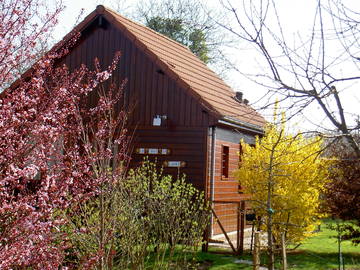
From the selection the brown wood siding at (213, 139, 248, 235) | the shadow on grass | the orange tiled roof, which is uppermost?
the orange tiled roof

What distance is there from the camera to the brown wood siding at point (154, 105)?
15109 millimetres

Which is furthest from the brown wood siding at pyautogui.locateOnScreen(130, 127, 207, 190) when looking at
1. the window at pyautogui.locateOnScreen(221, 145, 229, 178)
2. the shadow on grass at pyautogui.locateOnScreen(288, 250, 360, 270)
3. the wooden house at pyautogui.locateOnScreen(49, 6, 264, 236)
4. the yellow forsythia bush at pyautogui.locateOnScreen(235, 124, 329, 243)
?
the shadow on grass at pyautogui.locateOnScreen(288, 250, 360, 270)

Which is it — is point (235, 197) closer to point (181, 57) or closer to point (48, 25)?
point (181, 57)

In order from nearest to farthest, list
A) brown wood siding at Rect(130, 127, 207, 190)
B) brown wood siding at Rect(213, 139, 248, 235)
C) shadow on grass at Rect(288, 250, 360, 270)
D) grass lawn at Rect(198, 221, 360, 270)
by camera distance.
Result: grass lawn at Rect(198, 221, 360, 270), shadow on grass at Rect(288, 250, 360, 270), brown wood siding at Rect(130, 127, 207, 190), brown wood siding at Rect(213, 139, 248, 235)

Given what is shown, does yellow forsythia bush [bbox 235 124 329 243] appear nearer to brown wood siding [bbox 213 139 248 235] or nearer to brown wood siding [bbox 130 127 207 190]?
brown wood siding [bbox 130 127 207 190]

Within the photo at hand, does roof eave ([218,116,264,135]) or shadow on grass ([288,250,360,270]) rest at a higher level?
roof eave ([218,116,264,135])

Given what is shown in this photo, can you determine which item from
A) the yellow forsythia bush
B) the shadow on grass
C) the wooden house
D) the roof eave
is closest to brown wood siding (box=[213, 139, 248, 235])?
the wooden house

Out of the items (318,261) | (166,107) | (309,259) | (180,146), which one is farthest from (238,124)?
(318,261)

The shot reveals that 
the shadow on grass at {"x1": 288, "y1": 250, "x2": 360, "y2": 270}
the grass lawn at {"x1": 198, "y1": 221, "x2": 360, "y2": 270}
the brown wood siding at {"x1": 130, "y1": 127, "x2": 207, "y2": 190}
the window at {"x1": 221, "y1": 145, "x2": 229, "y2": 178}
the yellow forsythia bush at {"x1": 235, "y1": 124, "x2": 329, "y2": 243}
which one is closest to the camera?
the grass lawn at {"x1": 198, "y1": 221, "x2": 360, "y2": 270}

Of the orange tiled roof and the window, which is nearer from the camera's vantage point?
the orange tiled roof

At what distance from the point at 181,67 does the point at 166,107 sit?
86.5 inches

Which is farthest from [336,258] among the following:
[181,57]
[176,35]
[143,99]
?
[176,35]

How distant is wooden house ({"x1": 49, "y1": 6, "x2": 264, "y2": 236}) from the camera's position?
49.6ft

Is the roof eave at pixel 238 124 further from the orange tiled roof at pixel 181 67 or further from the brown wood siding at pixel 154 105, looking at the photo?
the brown wood siding at pixel 154 105
